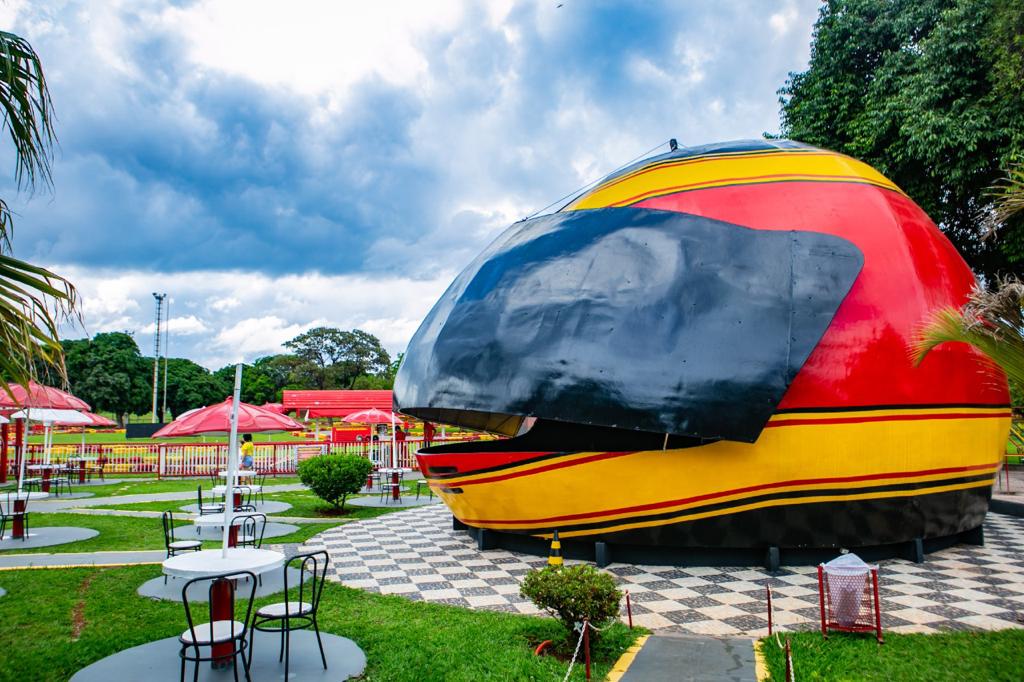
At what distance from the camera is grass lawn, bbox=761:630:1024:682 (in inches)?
235

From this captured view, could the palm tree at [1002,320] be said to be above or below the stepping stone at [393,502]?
above

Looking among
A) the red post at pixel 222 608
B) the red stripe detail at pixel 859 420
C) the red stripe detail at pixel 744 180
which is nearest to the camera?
the red post at pixel 222 608

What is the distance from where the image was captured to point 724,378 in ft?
29.3

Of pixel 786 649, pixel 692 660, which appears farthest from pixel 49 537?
pixel 786 649

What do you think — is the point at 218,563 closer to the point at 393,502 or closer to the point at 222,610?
the point at 222,610

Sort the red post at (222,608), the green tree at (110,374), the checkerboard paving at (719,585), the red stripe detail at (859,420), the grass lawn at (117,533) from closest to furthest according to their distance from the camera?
the red post at (222,608)
the checkerboard paving at (719,585)
the red stripe detail at (859,420)
the grass lawn at (117,533)
the green tree at (110,374)

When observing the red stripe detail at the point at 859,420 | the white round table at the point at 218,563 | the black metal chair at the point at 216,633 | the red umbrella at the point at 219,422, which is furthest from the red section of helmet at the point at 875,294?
the red umbrella at the point at 219,422

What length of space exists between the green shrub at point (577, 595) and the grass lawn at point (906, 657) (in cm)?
153

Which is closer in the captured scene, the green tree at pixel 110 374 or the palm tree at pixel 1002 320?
the palm tree at pixel 1002 320

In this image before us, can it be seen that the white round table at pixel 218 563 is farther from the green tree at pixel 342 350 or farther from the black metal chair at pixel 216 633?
the green tree at pixel 342 350

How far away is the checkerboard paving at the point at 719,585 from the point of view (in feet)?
25.3

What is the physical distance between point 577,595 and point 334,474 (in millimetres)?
10827

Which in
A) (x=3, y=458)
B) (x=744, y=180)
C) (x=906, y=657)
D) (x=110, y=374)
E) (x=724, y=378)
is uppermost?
(x=110, y=374)

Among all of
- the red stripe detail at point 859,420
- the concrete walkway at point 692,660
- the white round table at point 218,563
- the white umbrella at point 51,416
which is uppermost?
the white umbrella at point 51,416
